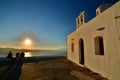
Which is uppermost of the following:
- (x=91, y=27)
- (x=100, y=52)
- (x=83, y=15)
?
(x=83, y=15)

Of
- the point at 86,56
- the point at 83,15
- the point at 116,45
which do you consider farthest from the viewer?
the point at 83,15

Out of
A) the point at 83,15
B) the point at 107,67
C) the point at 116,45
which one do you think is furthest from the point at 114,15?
the point at 83,15

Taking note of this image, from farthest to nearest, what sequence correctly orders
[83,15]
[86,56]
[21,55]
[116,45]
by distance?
[21,55], [83,15], [86,56], [116,45]

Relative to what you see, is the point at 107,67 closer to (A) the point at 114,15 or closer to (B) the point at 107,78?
(B) the point at 107,78

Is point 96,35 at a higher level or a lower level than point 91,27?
lower

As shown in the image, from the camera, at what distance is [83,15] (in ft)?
43.6

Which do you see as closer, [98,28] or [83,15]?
[98,28]

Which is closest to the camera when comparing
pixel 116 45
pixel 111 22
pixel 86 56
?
pixel 116 45

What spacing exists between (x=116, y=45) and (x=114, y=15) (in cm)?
157

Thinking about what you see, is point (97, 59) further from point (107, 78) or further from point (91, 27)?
point (91, 27)

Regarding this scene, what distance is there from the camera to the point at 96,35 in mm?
8578

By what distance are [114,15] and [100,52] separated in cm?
343

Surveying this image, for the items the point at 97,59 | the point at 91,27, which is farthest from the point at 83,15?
the point at 97,59

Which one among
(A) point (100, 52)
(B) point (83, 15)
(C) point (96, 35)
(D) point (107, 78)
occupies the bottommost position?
(D) point (107, 78)
